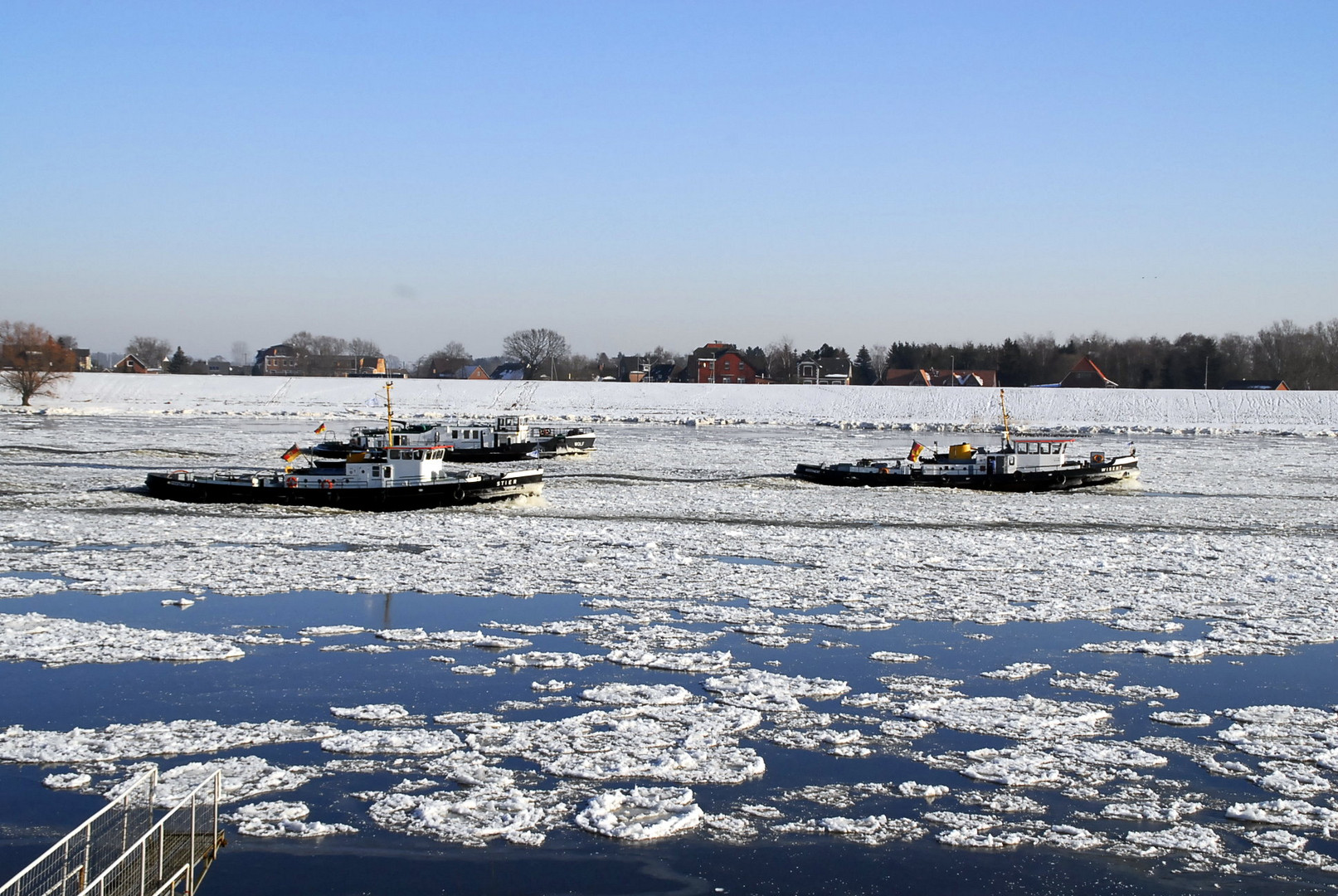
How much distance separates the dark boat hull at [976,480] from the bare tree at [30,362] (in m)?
67.5

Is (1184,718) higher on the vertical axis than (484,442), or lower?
lower

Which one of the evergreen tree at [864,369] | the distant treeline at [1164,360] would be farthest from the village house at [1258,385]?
the evergreen tree at [864,369]

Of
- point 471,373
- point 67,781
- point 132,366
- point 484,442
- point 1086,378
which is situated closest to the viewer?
point 67,781

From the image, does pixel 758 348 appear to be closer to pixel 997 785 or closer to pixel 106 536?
pixel 106 536

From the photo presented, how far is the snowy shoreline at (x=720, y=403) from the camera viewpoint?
82869 millimetres

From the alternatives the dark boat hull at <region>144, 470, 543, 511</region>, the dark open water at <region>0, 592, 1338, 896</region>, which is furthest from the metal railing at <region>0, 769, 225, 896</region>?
the dark boat hull at <region>144, 470, 543, 511</region>

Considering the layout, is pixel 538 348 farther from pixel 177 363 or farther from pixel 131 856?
pixel 131 856

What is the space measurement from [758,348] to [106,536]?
135902 millimetres

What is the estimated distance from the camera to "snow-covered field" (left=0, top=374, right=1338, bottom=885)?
9.41 meters

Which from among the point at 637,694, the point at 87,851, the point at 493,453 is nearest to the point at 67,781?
the point at 87,851

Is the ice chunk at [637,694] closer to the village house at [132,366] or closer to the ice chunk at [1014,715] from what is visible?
the ice chunk at [1014,715]

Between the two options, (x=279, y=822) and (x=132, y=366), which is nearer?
(x=279, y=822)

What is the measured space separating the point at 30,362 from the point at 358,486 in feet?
217

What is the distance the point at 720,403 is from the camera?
9775cm
